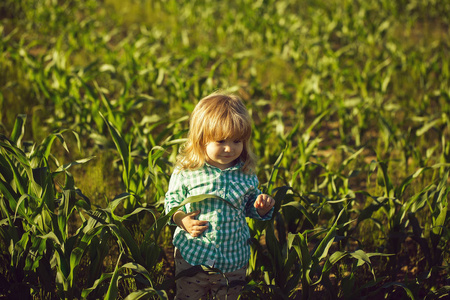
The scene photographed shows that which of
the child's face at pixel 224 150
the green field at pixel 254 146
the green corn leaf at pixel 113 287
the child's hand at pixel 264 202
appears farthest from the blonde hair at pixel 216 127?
the green corn leaf at pixel 113 287

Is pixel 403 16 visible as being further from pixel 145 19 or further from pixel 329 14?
pixel 145 19

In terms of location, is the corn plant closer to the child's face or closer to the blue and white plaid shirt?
the blue and white plaid shirt

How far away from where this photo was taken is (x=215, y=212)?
6.49 feet

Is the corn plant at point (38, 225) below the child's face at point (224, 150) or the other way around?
below

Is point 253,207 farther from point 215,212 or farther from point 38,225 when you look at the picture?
point 38,225

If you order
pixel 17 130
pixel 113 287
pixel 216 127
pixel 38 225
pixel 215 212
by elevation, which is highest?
pixel 216 127

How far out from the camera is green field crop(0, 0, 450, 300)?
6.91ft

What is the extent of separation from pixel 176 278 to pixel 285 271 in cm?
56

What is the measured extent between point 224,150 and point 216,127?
0.11 m

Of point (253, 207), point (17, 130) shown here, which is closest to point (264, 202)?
point (253, 207)

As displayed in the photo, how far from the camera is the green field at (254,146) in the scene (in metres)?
2.11

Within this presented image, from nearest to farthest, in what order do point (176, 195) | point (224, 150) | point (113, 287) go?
point (113, 287) → point (224, 150) → point (176, 195)

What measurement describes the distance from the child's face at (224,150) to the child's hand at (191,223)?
27 centimetres

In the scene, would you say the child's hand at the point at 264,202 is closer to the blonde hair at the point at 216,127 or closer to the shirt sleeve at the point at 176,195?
the blonde hair at the point at 216,127
